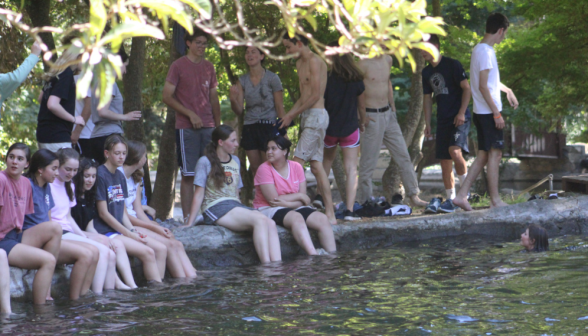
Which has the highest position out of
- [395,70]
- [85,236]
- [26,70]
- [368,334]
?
[395,70]

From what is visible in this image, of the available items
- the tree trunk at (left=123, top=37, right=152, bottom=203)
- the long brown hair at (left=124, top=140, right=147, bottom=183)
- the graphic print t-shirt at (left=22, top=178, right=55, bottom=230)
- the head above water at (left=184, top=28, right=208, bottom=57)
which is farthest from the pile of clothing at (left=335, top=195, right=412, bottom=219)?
the graphic print t-shirt at (left=22, top=178, right=55, bottom=230)

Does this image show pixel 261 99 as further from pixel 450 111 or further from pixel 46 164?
pixel 46 164

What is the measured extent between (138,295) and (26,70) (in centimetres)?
199

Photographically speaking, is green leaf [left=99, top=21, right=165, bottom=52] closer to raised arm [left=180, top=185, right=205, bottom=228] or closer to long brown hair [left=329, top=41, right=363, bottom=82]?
raised arm [left=180, top=185, right=205, bottom=228]

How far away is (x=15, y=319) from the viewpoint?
4758 millimetres

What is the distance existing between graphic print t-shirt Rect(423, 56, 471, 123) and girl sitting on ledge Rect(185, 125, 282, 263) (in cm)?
292

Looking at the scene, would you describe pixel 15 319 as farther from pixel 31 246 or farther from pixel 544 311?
pixel 544 311

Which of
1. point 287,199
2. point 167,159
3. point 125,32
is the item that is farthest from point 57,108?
point 125,32

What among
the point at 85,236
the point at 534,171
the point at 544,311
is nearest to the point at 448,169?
the point at 544,311

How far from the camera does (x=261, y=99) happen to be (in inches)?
333

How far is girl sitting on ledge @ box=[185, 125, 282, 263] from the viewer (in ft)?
22.9

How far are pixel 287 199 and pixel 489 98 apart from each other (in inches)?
104

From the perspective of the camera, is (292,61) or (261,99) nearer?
(261,99)

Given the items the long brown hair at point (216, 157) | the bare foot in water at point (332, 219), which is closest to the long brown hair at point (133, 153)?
the long brown hair at point (216, 157)
